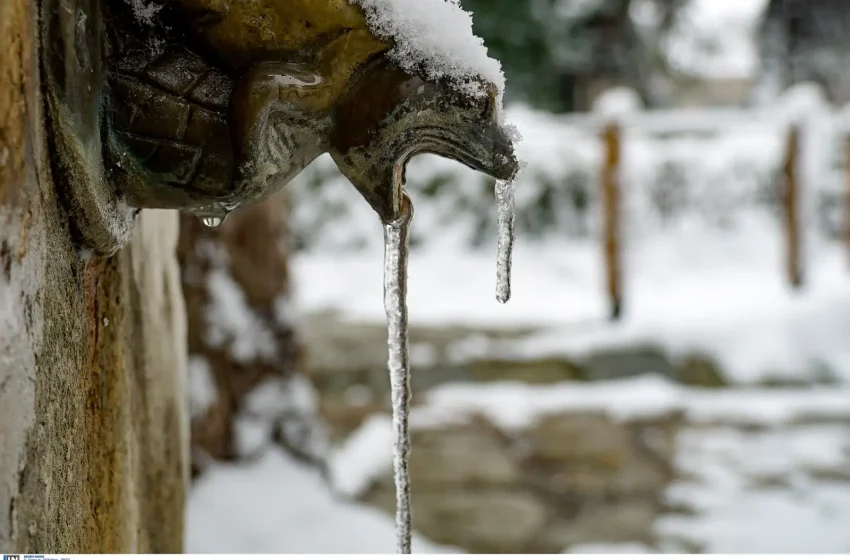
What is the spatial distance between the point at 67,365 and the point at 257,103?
31 centimetres

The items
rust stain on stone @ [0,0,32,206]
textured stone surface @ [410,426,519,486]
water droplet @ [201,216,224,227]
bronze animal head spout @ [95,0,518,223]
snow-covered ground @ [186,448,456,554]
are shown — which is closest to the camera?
rust stain on stone @ [0,0,32,206]

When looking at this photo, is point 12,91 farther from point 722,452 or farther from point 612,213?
point 612,213

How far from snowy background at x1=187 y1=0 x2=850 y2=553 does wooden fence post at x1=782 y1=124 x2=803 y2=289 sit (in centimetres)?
8

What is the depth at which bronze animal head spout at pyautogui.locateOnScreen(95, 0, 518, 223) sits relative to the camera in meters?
0.70

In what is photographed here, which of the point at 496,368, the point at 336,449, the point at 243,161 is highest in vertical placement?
the point at 243,161

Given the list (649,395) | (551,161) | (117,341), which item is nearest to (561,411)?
(649,395)

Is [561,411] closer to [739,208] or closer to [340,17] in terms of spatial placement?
[340,17]

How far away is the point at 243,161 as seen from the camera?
0.72m

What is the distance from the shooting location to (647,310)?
5414 millimetres

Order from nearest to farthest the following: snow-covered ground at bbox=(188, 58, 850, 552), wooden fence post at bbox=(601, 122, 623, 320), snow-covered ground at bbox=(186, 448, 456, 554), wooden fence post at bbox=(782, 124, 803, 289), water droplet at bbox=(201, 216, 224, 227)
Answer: water droplet at bbox=(201, 216, 224, 227) < snow-covered ground at bbox=(186, 448, 456, 554) < snow-covered ground at bbox=(188, 58, 850, 552) < wooden fence post at bbox=(601, 122, 623, 320) < wooden fence post at bbox=(782, 124, 803, 289)

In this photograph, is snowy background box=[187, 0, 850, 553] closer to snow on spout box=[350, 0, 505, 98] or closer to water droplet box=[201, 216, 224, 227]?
snow on spout box=[350, 0, 505, 98]

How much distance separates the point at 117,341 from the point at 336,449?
101 inches

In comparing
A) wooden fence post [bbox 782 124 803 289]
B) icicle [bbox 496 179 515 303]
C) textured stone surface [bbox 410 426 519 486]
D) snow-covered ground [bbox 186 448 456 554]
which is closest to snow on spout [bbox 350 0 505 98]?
icicle [bbox 496 179 515 303]

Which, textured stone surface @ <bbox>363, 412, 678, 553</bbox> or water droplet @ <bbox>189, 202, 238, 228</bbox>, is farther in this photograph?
textured stone surface @ <bbox>363, 412, 678, 553</bbox>
